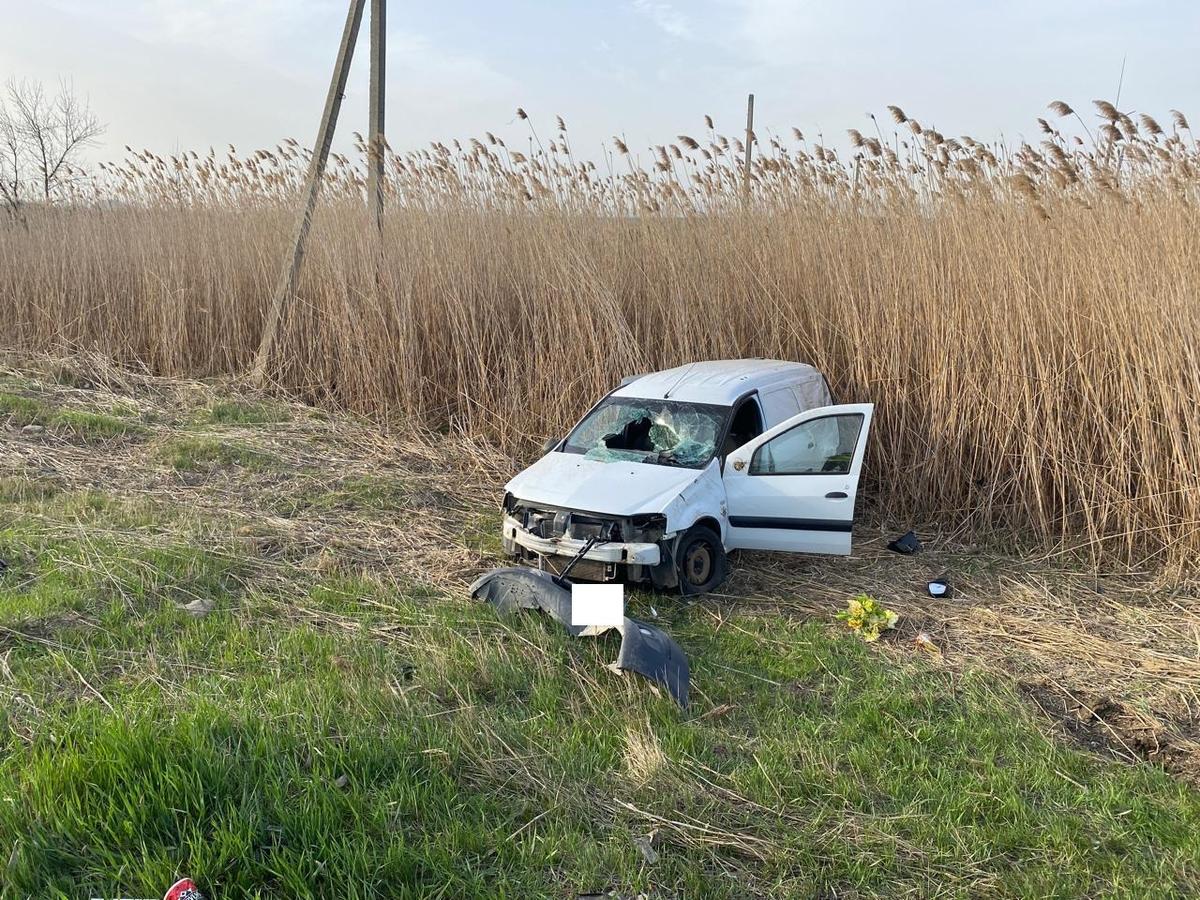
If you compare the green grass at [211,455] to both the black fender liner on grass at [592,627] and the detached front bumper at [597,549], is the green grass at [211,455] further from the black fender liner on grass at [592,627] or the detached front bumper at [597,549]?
the black fender liner on grass at [592,627]

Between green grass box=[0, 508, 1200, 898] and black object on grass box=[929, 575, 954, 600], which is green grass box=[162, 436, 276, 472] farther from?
black object on grass box=[929, 575, 954, 600]

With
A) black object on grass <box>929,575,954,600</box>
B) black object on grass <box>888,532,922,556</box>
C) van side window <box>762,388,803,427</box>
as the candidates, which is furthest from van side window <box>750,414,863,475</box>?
black object on grass <box>888,532,922,556</box>

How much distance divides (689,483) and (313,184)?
6245 mm

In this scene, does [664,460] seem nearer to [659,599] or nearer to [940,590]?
[659,599]

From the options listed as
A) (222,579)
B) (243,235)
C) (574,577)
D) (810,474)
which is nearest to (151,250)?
(243,235)

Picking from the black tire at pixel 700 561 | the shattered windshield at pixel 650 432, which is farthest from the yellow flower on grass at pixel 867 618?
the shattered windshield at pixel 650 432

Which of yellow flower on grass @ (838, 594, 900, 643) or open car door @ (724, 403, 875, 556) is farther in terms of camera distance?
open car door @ (724, 403, 875, 556)

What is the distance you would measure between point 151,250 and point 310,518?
233 inches

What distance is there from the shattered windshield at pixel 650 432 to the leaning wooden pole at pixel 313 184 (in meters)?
4.80

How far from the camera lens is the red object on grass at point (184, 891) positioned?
2.18m

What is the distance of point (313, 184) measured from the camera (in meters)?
9.09

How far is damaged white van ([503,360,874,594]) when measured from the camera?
4.70 metres

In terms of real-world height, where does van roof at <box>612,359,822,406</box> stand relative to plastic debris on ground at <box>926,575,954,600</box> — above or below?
above

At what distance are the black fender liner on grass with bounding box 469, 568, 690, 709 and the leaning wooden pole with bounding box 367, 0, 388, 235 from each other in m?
5.57
